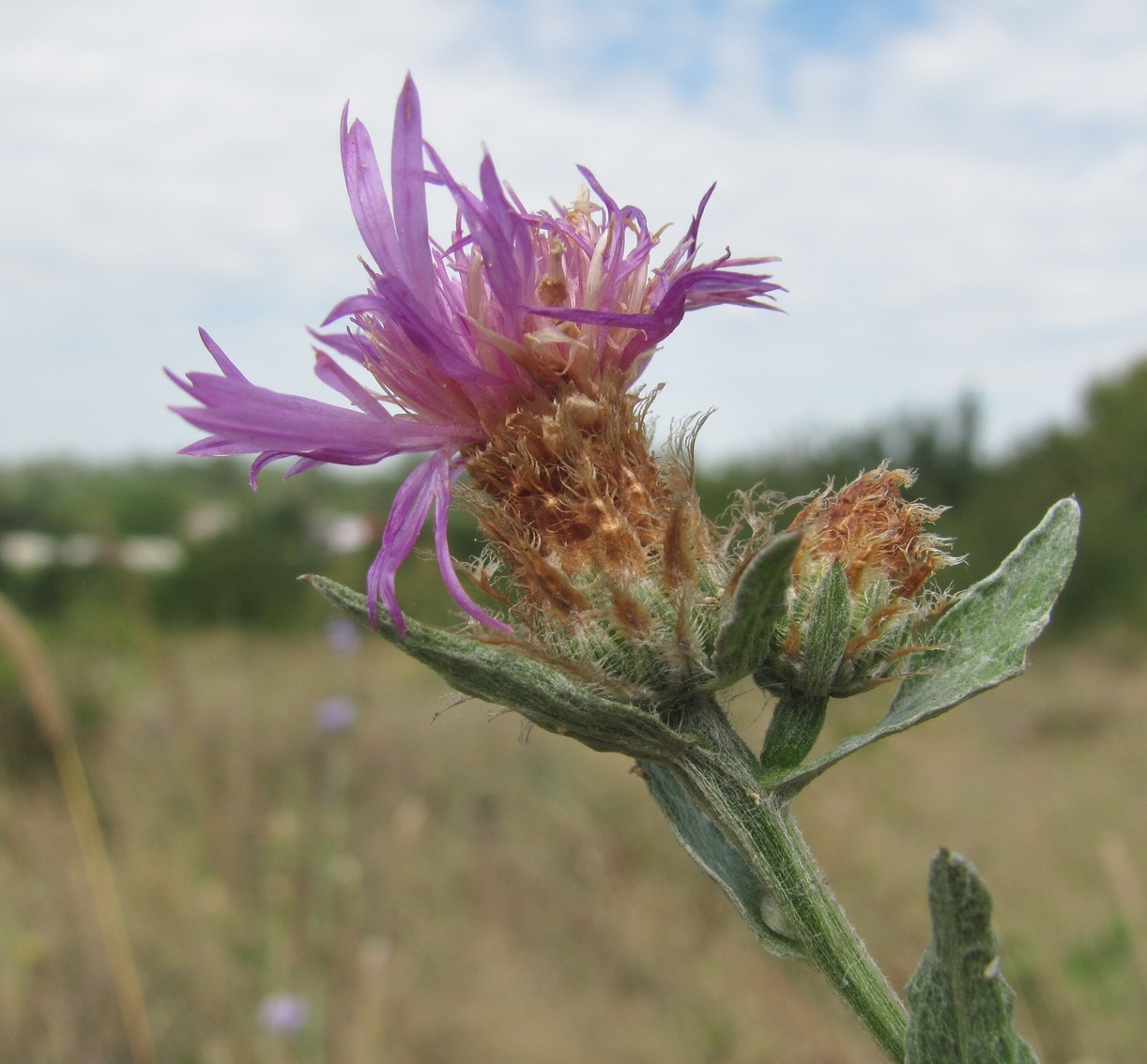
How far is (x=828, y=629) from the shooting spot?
4.31 feet

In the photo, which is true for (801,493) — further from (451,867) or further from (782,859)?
(782,859)

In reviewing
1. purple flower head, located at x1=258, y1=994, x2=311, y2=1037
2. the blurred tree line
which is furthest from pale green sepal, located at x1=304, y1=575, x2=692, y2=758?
the blurred tree line

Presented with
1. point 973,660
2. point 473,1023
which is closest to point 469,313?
point 973,660

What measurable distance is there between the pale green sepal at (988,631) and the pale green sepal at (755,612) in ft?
0.52

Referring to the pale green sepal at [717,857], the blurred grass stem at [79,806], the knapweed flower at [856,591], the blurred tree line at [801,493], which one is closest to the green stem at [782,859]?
the pale green sepal at [717,857]

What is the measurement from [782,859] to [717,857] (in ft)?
0.53

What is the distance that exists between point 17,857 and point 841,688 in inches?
310

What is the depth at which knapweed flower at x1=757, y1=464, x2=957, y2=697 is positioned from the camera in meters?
1.33

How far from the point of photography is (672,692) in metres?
1.34

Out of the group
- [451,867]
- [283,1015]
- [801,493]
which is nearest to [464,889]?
[451,867]

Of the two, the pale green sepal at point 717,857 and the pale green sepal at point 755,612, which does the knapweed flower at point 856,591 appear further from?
the pale green sepal at point 717,857

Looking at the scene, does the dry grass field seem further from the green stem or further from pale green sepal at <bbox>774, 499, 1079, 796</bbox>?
the green stem

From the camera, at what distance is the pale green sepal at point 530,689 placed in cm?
121

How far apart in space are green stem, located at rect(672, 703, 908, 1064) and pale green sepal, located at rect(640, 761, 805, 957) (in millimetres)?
34
